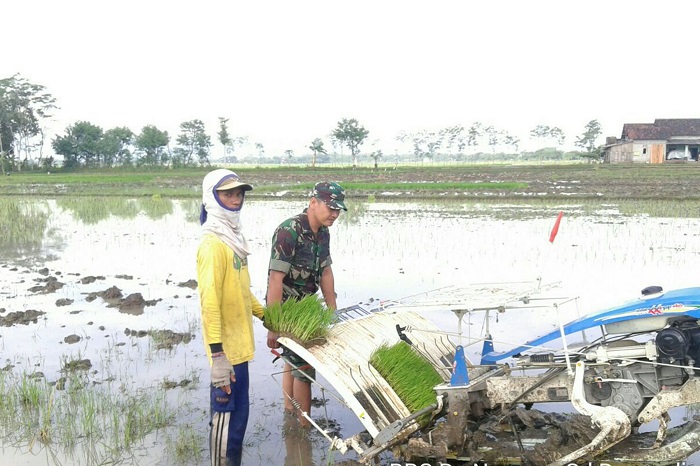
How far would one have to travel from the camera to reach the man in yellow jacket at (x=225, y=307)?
320cm

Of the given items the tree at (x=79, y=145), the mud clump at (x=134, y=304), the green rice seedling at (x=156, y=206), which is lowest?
the mud clump at (x=134, y=304)

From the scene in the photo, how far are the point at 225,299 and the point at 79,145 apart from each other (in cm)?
5444

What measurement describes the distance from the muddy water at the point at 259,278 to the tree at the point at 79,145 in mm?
40190

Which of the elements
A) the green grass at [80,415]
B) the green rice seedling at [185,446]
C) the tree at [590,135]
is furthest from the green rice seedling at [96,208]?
the tree at [590,135]

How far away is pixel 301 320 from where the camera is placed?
12.1 feet

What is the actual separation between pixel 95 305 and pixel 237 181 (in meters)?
5.14

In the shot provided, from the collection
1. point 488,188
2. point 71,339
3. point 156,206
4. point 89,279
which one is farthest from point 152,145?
point 71,339

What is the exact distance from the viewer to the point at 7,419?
14.6 ft

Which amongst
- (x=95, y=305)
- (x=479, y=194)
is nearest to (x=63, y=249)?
(x=95, y=305)

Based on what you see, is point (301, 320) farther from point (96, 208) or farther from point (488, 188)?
point (488, 188)

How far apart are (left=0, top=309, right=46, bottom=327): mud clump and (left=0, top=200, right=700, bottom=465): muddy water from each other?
53 mm

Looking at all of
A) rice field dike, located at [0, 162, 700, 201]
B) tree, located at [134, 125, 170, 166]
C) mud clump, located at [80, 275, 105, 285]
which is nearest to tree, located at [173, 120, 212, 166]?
tree, located at [134, 125, 170, 166]

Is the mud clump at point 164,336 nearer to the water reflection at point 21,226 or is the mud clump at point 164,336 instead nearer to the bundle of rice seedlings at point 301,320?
the bundle of rice seedlings at point 301,320

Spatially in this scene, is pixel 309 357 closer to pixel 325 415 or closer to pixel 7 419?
pixel 325 415
